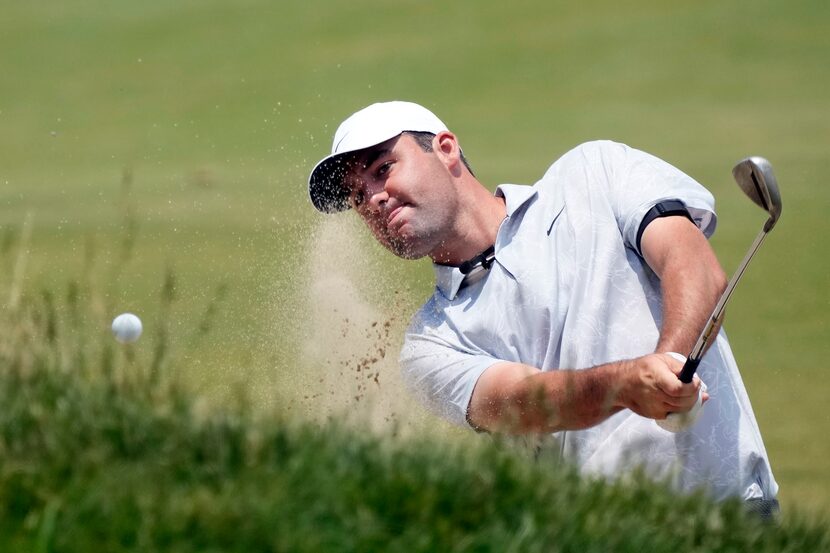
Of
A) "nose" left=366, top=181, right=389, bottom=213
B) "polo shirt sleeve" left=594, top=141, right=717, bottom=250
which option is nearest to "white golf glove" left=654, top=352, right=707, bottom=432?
"polo shirt sleeve" left=594, top=141, right=717, bottom=250

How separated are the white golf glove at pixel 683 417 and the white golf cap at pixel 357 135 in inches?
57.8

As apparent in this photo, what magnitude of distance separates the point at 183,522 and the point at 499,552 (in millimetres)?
571

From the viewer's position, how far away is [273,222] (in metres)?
12.3

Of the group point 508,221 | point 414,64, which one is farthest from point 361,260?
point 414,64

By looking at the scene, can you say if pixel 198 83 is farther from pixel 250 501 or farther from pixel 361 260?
pixel 250 501

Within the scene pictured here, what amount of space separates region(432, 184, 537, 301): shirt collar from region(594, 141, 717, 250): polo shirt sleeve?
286 millimetres

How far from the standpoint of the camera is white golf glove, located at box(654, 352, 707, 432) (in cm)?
392

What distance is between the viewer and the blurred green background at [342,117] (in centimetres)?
938

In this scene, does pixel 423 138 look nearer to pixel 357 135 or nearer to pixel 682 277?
pixel 357 135

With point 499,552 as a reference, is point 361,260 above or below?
above

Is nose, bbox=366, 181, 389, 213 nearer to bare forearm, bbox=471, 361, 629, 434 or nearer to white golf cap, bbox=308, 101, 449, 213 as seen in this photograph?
white golf cap, bbox=308, 101, 449, 213

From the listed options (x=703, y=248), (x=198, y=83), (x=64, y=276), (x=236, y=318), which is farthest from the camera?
(x=198, y=83)

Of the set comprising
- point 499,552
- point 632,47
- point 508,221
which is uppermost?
point 632,47

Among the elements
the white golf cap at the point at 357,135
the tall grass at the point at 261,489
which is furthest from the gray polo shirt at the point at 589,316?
the tall grass at the point at 261,489
